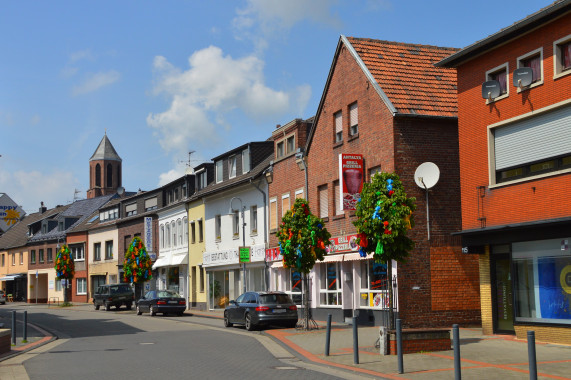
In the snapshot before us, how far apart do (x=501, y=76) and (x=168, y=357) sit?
11.7 m

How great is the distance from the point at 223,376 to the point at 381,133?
14.1 metres

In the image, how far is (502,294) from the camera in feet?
67.3

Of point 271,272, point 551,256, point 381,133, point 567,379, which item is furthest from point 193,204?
point 567,379

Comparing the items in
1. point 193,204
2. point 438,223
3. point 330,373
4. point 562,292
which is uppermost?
point 193,204

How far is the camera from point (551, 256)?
18.4 meters

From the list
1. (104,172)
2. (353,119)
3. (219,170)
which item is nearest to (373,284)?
(353,119)

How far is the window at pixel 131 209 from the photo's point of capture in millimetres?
58800

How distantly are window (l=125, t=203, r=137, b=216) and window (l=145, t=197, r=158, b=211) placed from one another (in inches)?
111

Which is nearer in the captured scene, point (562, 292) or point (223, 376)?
point (223, 376)

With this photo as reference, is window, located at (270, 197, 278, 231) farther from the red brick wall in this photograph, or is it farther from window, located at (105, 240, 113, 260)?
window, located at (105, 240, 113, 260)

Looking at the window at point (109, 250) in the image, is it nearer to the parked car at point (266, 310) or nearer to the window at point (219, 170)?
the window at point (219, 170)

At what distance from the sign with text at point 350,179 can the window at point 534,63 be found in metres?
8.30

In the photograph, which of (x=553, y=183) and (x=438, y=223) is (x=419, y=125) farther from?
(x=553, y=183)

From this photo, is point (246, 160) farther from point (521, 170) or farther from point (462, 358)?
point (462, 358)
